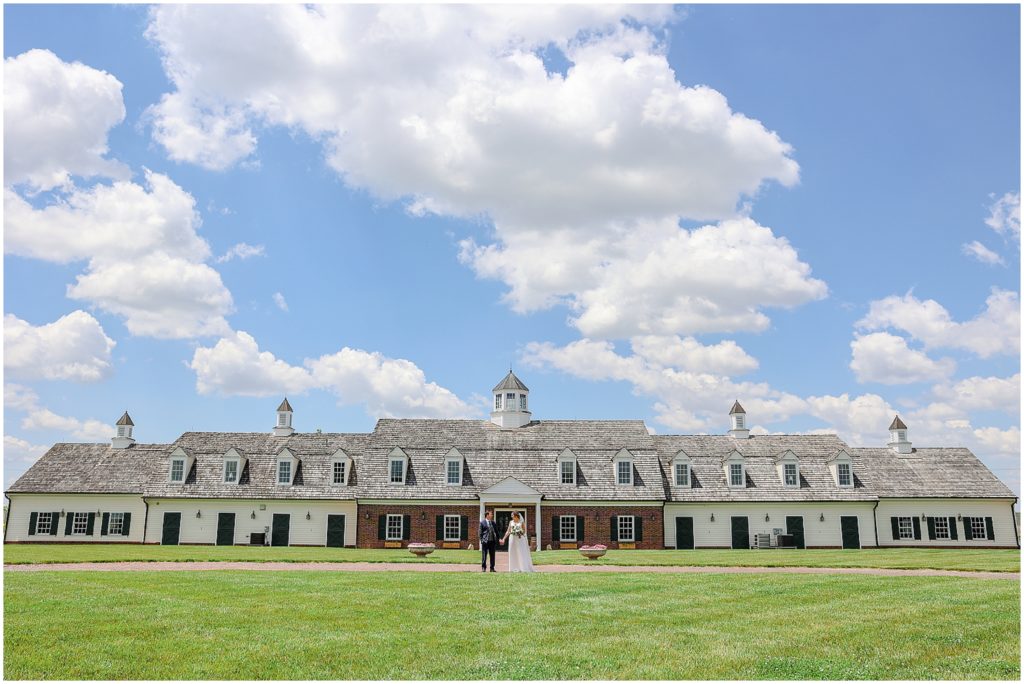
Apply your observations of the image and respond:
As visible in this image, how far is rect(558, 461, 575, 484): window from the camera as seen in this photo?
44.2m

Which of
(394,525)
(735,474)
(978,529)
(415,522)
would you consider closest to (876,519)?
(978,529)

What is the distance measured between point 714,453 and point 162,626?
39.6 m

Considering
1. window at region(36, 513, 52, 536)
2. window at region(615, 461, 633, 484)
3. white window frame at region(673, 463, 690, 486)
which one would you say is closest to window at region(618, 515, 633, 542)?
window at region(615, 461, 633, 484)

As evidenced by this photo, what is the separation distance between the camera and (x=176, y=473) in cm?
4559

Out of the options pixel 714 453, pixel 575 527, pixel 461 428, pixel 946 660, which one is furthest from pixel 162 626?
pixel 714 453

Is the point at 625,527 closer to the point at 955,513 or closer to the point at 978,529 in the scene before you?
the point at 955,513

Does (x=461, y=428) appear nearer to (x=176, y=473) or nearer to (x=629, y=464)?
(x=629, y=464)

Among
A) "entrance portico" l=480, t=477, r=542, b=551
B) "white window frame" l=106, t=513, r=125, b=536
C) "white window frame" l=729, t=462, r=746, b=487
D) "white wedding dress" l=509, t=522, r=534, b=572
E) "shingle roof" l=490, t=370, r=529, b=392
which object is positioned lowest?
"white wedding dress" l=509, t=522, r=534, b=572

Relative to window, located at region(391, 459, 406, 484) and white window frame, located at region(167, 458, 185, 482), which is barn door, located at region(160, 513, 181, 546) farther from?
window, located at region(391, 459, 406, 484)

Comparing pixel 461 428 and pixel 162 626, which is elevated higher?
pixel 461 428

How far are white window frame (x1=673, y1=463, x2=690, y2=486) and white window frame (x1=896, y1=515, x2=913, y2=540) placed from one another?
39.2ft

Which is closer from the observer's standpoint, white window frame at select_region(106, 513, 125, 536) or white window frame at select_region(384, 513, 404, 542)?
white window frame at select_region(384, 513, 404, 542)

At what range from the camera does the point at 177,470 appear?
4562cm

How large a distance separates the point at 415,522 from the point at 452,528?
195cm
